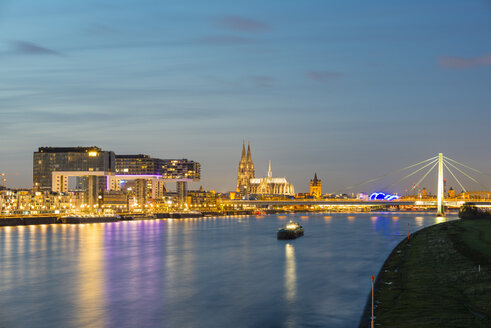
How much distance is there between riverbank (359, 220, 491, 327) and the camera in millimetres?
28844

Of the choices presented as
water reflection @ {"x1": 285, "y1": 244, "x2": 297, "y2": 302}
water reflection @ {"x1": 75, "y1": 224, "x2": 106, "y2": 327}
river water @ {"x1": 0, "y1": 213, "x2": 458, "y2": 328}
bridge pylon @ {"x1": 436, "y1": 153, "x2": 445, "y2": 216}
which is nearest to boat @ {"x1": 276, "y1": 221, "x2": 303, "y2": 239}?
river water @ {"x1": 0, "y1": 213, "x2": 458, "y2": 328}

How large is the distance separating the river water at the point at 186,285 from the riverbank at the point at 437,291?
2.64m

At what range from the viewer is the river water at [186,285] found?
37.1 meters

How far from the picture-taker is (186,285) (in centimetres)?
5147

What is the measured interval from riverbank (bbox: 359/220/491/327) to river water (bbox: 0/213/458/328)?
2638mm

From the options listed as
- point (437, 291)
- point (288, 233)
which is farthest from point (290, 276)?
point (288, 233)

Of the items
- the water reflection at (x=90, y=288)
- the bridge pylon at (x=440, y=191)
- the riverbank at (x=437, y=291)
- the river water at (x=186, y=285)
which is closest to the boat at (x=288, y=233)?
the river water at (x=186, y=285)

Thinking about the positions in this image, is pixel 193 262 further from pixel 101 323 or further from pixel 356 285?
pixel 101 323

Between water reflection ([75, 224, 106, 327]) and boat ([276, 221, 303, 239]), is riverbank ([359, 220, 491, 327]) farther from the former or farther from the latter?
boat ([276, 221, 303, 239])

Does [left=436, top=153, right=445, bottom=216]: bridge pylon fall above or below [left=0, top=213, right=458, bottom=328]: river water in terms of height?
above

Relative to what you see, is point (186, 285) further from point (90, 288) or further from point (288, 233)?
point (288, 233)

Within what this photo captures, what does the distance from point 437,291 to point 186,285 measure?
77.4ft

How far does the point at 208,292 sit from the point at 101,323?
13389 millimetres

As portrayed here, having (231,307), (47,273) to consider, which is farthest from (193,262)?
(231,307)
